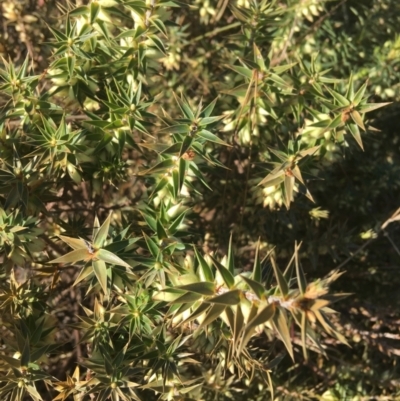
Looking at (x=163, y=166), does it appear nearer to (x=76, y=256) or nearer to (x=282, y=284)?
(x=76, y=256)

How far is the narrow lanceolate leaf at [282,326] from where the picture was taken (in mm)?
922

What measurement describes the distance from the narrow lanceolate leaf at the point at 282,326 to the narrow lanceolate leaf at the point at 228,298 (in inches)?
3.2

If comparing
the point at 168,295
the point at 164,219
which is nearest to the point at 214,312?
the point at 168,295

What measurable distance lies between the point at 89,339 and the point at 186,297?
58cm

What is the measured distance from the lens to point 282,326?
3.08 feet

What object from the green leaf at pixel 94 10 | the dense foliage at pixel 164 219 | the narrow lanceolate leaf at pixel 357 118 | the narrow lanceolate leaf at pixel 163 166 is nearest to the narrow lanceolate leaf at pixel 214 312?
the dense foliage at pixel 164 219

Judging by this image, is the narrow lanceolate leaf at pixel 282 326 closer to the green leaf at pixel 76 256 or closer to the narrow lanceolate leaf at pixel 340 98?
the green leaf at pixel 76 256

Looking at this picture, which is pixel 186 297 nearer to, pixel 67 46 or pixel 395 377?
pixel 67 46

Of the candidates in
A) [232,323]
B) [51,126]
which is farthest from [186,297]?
[51,126]

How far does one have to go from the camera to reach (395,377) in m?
2.28

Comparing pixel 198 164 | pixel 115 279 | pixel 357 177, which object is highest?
pixel 198 164

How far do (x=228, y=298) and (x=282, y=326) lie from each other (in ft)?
0.36

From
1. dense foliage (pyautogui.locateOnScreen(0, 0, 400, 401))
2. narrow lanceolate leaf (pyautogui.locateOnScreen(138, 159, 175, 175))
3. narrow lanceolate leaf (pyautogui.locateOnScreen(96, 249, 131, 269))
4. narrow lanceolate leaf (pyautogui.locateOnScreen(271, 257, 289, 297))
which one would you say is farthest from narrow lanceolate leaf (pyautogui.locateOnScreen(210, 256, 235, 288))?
narrow lanceolate leaf (pyautogui.locateOnScreen(138, 159, 175, 175))

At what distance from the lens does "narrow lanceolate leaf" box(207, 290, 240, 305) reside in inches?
38.3
